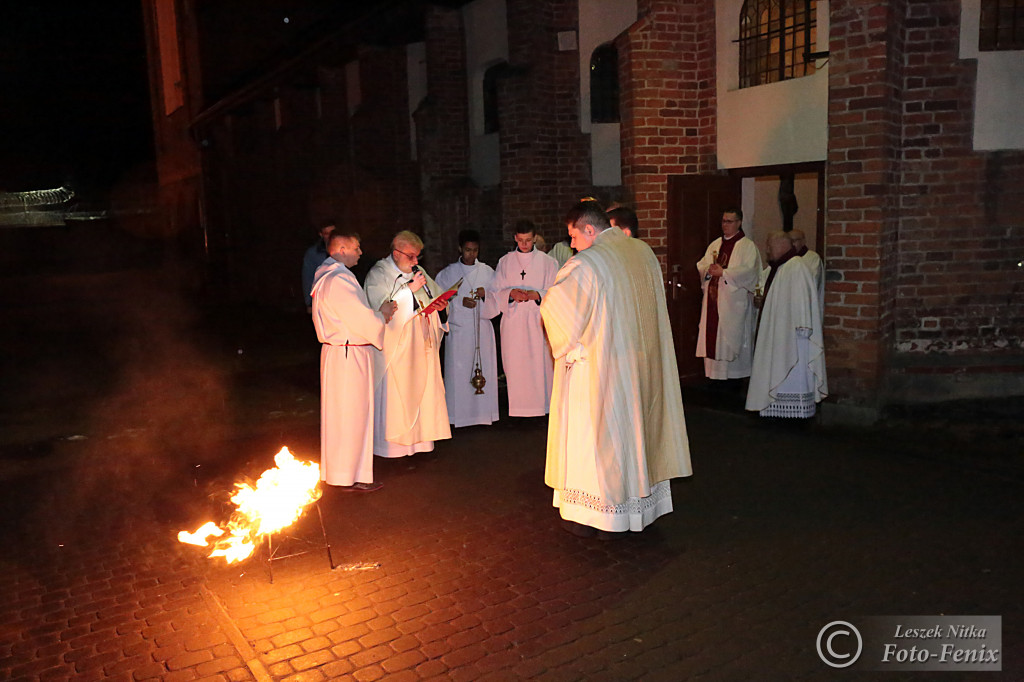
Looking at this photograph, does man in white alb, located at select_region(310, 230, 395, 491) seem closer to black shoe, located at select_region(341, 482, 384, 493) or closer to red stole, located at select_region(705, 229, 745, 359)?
black shoe, located at select_region(341, 482, 384, 493)

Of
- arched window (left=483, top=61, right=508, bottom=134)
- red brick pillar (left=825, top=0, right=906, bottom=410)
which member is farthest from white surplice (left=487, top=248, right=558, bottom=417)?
arched window (left=483, top=61, right=508, bottom=134)

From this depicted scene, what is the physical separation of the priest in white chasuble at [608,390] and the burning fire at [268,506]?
1587 mm

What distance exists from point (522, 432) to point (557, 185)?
195 inches

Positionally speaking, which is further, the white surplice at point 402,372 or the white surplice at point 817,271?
the white surplice at point 817,271

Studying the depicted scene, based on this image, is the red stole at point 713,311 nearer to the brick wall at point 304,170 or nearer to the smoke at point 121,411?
the smoke at point 121,411

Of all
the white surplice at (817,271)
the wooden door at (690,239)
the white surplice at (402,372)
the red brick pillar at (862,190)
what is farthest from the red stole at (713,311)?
the white surplice at (402,372)

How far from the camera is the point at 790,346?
26.9 ft

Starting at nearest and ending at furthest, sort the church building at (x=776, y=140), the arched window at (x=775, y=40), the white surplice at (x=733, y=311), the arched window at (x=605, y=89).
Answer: the church building at (x=776, y=140)
the arched window at (x=775, y=40)
the white surplice at (x=733, y=311)
the arched window at (x=605, y=89)

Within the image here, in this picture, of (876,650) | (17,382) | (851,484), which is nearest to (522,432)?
(851,484)

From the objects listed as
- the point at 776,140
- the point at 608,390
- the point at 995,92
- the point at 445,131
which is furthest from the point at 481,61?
the point at 608,390

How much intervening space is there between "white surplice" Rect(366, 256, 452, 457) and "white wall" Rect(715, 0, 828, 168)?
460cm

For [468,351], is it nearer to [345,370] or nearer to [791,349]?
[345,370]

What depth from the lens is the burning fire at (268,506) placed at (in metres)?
5.04

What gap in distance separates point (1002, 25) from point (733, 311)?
3.73 meters
